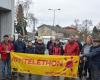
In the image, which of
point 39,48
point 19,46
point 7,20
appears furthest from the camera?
point 7,20

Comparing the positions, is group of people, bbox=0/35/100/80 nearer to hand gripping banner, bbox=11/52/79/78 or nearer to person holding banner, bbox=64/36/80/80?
person holding banner, bbox=64/36/80/80

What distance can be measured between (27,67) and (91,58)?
4201mm

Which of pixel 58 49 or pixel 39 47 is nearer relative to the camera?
pixel 58 49

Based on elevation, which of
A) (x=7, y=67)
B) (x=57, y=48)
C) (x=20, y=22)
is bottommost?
(x=7, y=67)

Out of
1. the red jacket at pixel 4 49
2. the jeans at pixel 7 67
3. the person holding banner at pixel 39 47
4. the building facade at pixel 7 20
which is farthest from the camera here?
the building facade at pixel 7 20

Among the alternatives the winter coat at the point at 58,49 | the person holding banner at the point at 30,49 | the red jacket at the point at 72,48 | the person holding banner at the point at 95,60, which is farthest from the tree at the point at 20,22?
the person holding banner at the point at 95,60

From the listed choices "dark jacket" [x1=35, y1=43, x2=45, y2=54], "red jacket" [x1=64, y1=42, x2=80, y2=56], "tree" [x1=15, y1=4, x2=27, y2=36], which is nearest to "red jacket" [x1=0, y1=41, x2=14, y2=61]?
"dark jacket" [x1=35, y1=43, x2=45, y2=54]

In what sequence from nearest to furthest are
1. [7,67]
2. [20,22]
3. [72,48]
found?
[72,48] → [7,67] → [20,22]

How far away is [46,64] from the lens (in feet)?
42.0

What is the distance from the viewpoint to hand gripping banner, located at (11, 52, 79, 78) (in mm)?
12305

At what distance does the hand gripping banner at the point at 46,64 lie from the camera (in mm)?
12305

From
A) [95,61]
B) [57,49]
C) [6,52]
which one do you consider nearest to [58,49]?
[57,49]

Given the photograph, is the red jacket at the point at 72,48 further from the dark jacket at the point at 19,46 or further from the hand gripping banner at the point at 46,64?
the dark jacket at the point at 19,46

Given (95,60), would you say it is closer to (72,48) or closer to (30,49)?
(72,48)
